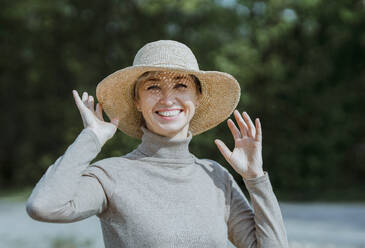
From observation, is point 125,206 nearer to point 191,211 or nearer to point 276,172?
point 191,211

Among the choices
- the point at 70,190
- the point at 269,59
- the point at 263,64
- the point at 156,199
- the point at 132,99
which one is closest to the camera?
the point at 70,190

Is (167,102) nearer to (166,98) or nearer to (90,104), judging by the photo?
(166,98)

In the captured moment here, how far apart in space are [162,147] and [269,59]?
9.65m

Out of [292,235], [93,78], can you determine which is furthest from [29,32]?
[292,235]

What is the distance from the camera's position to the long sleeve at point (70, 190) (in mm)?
1501

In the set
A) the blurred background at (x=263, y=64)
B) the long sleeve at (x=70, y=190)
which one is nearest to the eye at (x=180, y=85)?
the long sleeve at (x=70, y=190)

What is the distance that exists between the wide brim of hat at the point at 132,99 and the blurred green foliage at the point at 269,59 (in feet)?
22.1

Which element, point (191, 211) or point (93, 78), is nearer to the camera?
point (191, 211)

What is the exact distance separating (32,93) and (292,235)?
9.97 m

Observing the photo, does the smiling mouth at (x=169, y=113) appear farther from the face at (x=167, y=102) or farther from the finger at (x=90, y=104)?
the finger at (x=90, y=104)

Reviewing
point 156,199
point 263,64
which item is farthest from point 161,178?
point 263,64

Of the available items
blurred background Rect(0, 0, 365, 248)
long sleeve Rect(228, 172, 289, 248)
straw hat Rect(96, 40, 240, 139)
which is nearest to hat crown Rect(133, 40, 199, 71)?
straw hat Rect(96, 40, 240, 139)

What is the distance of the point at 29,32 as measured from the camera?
13547mm

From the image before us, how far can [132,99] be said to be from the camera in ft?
6.55
